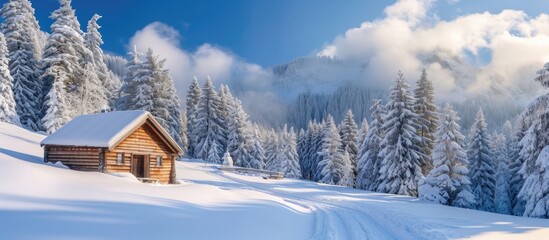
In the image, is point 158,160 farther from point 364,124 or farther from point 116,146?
point 364,124

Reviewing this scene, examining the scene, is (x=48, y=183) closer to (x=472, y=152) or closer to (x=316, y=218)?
(x=316, y=218)

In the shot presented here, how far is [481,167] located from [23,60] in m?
52.1

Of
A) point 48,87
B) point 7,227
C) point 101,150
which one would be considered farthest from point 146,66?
point 7,227

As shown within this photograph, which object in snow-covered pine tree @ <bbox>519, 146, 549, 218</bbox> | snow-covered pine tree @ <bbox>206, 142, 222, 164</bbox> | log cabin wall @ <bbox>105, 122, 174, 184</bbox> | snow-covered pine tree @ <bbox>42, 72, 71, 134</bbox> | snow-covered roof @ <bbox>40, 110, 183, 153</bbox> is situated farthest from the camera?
snow-covered pine tree @ <bbox>206, 142, 222, 164</bbox>

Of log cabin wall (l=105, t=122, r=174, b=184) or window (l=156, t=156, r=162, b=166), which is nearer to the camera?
log cabin wall (l=105, t=122, r=174, b=184)

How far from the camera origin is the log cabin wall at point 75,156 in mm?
21969

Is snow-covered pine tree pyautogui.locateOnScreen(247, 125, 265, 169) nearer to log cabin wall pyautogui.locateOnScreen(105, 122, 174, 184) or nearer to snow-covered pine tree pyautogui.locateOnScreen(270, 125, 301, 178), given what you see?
snow-covered pine tree pyautogui.locateOnScreen(270, 125, 301, 178)

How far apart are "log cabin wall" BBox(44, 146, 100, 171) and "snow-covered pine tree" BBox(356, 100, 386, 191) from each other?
27167 millimetres

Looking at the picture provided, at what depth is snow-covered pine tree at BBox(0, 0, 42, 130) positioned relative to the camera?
41844mm

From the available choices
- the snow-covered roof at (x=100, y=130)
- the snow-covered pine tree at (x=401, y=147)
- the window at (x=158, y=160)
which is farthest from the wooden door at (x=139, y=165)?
the snow-covered pine tree at (x=401, y=147)

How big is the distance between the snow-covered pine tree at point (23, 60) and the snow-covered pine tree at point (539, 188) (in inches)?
1809

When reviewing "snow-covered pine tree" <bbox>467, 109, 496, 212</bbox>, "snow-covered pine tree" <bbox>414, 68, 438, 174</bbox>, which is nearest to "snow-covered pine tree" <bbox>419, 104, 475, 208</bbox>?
"snow-covered pine tree" <bbox>414, 68, 438, 174</bbox>

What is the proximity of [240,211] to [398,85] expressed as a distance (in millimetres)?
27637

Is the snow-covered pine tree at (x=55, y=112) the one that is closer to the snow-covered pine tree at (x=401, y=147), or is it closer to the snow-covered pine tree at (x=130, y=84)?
the snow-covered pine tree at (x=130, y=84)
